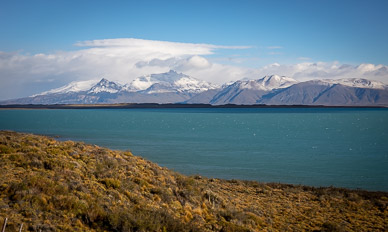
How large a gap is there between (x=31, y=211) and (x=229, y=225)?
8111mm

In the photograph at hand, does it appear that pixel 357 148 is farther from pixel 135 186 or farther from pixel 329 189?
pixel 135 186

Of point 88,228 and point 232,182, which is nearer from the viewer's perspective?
point 88,228

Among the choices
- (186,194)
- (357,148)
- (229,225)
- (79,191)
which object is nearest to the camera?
(79,191)

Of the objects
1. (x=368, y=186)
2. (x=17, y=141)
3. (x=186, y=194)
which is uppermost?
(x=17, y=141)

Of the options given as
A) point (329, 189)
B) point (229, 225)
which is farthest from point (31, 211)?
point (329, 189)

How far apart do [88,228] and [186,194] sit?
740cm

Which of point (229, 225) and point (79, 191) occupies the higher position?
point (79, 191)

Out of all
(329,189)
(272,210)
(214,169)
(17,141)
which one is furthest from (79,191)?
(214,169)

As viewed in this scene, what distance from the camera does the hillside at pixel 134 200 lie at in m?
12.6

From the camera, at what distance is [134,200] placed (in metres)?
15.8

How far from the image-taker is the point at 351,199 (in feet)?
78.3

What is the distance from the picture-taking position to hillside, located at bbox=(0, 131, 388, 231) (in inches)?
496

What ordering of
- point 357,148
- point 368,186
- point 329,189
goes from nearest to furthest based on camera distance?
point 329,189
point 368,186
point 357,148

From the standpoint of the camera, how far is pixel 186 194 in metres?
18.9
